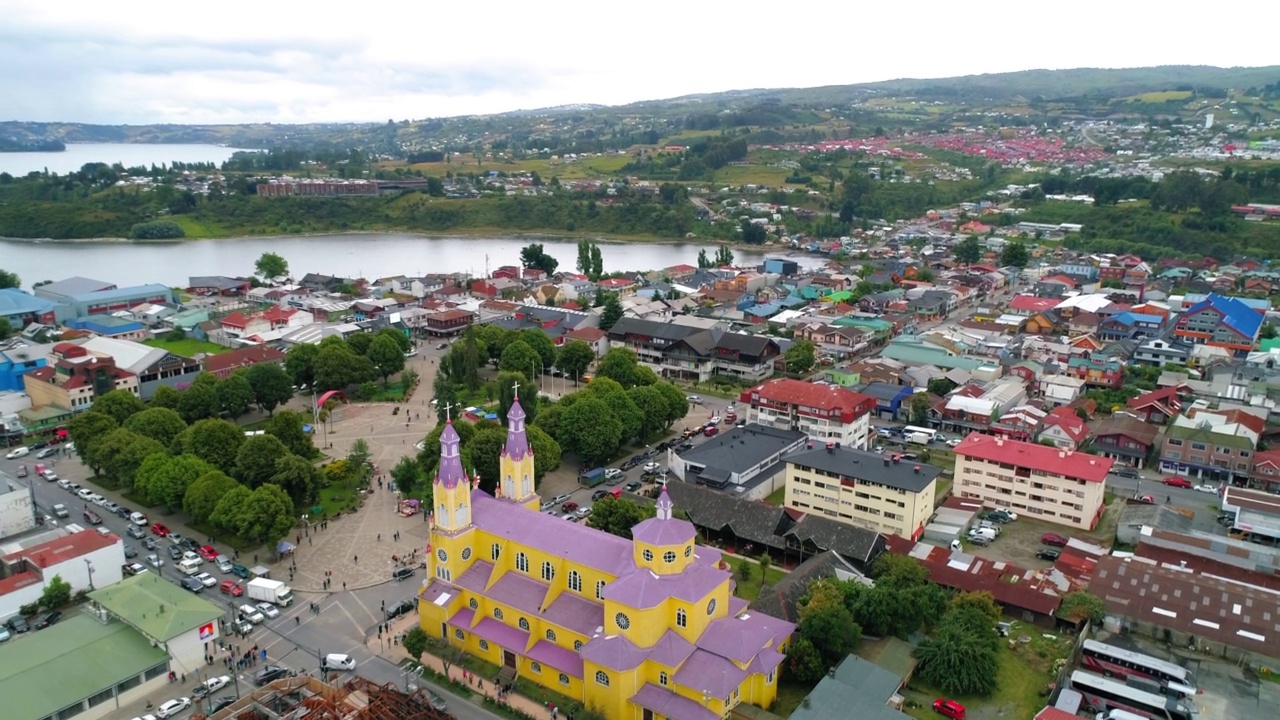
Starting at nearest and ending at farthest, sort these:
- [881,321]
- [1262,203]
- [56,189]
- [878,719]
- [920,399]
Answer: [878,719] → [920,399] → [881,321] → [1262,203] → [56,189]

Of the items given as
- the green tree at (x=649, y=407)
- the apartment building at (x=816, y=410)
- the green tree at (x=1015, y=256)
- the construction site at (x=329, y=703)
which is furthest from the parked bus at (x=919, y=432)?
the green tree at (x=1015, y=256)

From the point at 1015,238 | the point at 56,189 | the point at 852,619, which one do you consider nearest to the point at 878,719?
the point at 852,619

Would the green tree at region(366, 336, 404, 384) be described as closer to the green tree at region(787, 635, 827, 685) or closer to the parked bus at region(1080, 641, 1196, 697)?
the green tree at region(787, 635, 827, 685)

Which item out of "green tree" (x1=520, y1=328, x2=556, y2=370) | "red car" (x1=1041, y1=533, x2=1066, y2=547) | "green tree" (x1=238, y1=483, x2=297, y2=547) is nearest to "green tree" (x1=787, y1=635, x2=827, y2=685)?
"red car" (x1=1041, y1=533, x2=1066, y2=547)

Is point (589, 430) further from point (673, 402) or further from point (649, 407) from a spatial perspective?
point (673, 402)

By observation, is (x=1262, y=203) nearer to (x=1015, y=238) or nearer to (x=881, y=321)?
(x=1015, y=238)

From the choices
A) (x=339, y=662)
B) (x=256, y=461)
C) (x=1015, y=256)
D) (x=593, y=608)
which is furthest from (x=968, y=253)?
(x=339, y=662)
